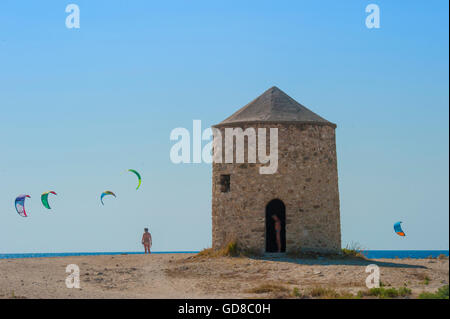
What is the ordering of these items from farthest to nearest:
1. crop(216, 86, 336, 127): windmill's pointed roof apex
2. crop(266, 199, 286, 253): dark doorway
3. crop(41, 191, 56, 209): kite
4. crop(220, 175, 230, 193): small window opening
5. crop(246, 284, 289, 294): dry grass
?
crop(41, 191, 56, 209): kite → crop(266, 199, 286, 253): dark doorway → crop(220, 175, 230, 193): small window opening → crop(216, 86, 336, 127): windmill's pointed roof apex → crop(246, 284, 289, 294): dry grass

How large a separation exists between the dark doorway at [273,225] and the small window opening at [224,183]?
168 centimetres

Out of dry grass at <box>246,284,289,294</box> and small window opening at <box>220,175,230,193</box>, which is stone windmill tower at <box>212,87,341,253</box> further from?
dry grass at <box>246,284,289,294</box>

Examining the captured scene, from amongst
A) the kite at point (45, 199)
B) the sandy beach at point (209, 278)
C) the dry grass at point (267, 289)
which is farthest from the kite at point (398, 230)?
the kite at point (45, 199)

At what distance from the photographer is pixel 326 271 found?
16016mm

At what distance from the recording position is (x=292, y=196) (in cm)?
1889

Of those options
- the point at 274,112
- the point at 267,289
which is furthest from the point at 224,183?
the point at 267,289

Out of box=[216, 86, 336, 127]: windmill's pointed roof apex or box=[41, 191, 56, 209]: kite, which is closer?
box=[216, 86, 336, 127]: windmill's pointed roof apex

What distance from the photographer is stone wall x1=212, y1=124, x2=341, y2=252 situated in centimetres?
1889

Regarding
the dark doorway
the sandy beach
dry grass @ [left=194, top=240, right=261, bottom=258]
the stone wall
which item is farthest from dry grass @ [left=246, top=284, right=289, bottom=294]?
the dark doorway

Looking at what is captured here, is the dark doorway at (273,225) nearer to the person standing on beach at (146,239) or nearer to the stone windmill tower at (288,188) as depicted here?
the stone windmill tower at (288,188)

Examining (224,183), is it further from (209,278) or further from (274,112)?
(209,278)

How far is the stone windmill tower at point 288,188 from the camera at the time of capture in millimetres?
18906
